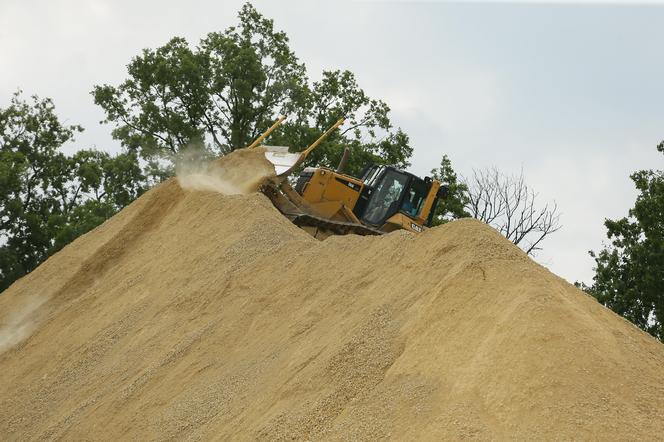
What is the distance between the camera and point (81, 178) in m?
41.6

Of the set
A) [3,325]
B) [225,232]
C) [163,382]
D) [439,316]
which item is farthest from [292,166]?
[439,316]

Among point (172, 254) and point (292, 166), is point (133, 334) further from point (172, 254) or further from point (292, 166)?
point (292, 166)

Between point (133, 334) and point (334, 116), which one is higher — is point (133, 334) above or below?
below

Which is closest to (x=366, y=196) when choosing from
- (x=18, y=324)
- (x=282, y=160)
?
(x=282, y=160)

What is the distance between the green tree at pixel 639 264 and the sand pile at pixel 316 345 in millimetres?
13700

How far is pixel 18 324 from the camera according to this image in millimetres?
20859

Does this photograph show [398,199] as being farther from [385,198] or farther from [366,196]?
[366,196]

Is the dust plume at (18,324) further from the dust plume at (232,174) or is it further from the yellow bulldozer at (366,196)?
the yellow bulldozer at (366,196)

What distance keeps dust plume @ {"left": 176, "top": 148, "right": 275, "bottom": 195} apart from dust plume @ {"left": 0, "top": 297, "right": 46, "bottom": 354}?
13.4ft

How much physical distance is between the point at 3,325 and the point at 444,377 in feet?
41.2

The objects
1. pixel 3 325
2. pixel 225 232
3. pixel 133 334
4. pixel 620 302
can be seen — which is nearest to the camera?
pixel 133 334

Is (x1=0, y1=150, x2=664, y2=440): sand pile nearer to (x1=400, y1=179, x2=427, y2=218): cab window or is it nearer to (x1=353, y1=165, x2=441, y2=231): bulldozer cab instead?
(x1=353, y1=165, x2=441, y2=231): bulldozer cab

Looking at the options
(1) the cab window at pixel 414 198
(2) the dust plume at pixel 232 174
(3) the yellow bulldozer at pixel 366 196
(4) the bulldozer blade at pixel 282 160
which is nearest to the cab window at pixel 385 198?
(3) the yellow bulldozer at pixel 366 196

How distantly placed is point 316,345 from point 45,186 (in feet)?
97.9
